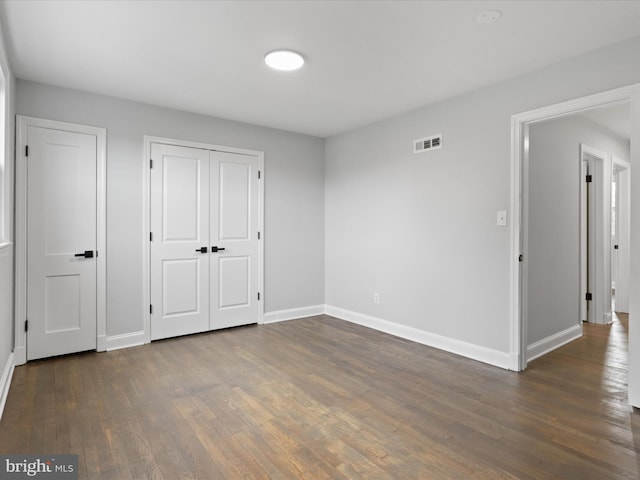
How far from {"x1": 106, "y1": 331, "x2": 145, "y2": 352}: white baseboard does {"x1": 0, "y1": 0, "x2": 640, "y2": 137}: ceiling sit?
245 centimetres

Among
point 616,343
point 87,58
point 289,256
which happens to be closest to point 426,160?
point 289,256

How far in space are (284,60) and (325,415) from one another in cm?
262

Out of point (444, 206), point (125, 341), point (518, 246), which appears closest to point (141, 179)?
point (125, 341)

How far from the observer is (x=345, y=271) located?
511 centimetres

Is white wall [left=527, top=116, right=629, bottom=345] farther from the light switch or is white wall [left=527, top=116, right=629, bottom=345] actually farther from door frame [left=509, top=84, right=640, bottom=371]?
the light switch

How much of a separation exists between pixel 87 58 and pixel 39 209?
1.44 meters

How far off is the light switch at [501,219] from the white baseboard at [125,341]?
3.76m

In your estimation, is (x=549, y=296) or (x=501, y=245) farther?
(x=549, y=296)

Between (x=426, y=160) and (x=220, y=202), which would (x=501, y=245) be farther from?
(x=220, y=202)

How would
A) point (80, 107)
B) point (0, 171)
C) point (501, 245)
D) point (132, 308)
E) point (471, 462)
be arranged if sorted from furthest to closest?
point (132, 308)
point (80, 107)
point (501, 245)
point (0, 171)
point (471, 462)

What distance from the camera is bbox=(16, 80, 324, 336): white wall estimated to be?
11.9ft

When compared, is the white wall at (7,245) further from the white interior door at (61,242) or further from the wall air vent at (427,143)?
the wall air vent at (427,143)

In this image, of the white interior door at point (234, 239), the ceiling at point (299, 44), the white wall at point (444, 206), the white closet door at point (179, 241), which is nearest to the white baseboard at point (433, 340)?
the white wall at point (444, 206)

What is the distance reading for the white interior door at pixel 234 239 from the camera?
4434 millimetres
